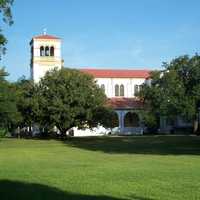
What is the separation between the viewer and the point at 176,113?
241 feet

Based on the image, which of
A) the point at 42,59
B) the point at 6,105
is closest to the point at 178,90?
the point at 6,105

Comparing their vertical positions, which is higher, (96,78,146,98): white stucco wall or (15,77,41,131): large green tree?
(96,78,146,98): white stucco wall

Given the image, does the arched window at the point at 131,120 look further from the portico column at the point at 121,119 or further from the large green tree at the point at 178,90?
the large green tree at the point at 178,90

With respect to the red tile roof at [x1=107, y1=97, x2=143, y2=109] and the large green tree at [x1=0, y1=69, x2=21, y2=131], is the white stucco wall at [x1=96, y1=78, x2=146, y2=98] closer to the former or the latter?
the red tile roof at [x1=107, y1=97, x2=143, y2=109]

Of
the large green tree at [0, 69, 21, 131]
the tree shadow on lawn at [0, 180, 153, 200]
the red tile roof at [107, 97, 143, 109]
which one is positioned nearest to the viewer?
the tree shadow on lawn at [0, 180, 153, 200]

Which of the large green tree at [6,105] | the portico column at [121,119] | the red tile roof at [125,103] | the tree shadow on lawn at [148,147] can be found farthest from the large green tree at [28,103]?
the red tile roof at [125,103]

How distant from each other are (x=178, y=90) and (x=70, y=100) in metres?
20.0

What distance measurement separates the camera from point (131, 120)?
119938 millimetres

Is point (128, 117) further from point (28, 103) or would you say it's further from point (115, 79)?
point (28, 103)

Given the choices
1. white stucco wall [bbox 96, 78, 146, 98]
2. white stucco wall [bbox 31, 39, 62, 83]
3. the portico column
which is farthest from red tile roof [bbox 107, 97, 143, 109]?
white stucco wall [bbox 31, 39, 62, 83]

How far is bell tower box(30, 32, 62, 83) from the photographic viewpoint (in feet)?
376

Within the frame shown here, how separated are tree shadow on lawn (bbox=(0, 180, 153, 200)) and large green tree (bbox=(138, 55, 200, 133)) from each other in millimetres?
44687

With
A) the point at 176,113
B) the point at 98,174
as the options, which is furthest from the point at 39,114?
the point at 98,174

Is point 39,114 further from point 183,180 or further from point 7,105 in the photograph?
point 183,180
